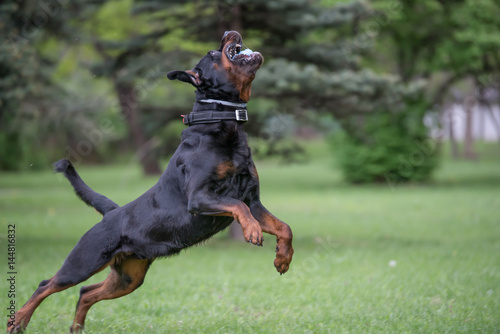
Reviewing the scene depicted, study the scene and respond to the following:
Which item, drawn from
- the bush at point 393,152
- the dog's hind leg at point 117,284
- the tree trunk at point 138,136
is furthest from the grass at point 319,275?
the bush at point 393,152

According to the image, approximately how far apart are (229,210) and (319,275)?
162 inches

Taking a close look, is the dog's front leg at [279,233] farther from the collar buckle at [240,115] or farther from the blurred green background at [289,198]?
the blurred green background at [289,198]

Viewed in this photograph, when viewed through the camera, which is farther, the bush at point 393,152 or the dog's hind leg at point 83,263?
the bush at point 393,152

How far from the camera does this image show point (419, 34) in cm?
1984

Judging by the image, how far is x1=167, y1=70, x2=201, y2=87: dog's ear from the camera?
4.12 metres

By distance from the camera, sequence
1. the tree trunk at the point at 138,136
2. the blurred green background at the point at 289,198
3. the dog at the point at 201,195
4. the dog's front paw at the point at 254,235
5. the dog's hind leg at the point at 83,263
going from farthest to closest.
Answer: the tree trunk at the point at 138,136 < the blurred green background at the point at 289,198 < the dog's hind leg at the point at 83,263 < the dog at the point at 201,195 < the dog's front paw at the point at 254,235

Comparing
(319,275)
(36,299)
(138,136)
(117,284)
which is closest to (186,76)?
(117,284)

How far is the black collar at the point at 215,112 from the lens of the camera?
4.14m

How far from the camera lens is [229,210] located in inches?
151

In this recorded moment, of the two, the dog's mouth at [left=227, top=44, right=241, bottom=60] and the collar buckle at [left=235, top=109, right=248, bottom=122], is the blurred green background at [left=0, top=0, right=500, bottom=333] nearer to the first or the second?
the collar buckle at [left=235, top=109, right=248, bottom=122]

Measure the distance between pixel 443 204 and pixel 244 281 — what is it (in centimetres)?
1012

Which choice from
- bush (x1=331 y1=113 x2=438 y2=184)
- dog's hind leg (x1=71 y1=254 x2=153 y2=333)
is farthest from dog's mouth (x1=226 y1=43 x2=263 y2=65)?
bush (x1=331 y1=113 x2=438 y2=184)

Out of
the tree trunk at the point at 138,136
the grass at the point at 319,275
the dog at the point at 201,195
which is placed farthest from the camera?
the tree trunk at the point at 138,136

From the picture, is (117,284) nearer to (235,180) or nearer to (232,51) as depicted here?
(235,180)
